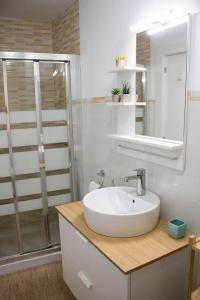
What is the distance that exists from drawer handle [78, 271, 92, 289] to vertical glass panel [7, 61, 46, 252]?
109 cm

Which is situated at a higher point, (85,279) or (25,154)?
(25,154)

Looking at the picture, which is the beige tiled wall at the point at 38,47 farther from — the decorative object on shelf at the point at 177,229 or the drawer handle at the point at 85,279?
the decorative object on shelf at the point at 177,229

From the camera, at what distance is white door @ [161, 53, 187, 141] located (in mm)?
1442

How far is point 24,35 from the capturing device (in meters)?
3.19

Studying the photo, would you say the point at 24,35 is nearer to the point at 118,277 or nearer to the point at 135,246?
the point at 135,246

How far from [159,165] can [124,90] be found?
1.98 feet

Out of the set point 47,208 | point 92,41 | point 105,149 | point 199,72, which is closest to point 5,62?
point 92,41

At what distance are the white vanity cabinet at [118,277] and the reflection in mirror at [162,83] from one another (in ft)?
2.39

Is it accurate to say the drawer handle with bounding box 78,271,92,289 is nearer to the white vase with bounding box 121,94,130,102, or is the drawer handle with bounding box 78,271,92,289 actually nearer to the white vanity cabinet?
the white vanity cabinet

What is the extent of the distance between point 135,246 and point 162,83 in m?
0.99

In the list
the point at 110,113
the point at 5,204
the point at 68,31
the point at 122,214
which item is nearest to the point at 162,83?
the point at 110,113

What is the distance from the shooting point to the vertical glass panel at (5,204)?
2.43m

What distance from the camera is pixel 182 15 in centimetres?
136

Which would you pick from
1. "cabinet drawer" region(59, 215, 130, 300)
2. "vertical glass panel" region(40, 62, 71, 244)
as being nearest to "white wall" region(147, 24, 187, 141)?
"cabinet drawer" region(59, 215, 130, 300)
